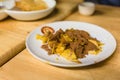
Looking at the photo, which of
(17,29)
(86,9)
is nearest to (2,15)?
(17,29)

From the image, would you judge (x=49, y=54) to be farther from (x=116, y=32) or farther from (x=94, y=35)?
(x=116, y=32)

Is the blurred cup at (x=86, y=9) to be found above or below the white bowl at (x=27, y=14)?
below

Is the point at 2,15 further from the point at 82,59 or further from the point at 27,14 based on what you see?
the point at 82,59

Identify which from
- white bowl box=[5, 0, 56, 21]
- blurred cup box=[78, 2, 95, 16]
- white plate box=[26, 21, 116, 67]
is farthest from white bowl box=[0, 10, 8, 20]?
blurred cup box=[78, 2, 95, 16]

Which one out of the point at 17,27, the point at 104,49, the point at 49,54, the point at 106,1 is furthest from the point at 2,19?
the point at 106,1

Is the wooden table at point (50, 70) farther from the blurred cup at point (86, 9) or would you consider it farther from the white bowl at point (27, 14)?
the blurred cup at point (86, 9)

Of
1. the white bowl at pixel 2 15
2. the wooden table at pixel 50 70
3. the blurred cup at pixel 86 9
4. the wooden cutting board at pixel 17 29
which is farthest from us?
the blurred cup at pixel 86 9

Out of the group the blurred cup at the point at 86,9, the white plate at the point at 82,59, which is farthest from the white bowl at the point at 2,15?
the blurred cup at the point at 86,9
